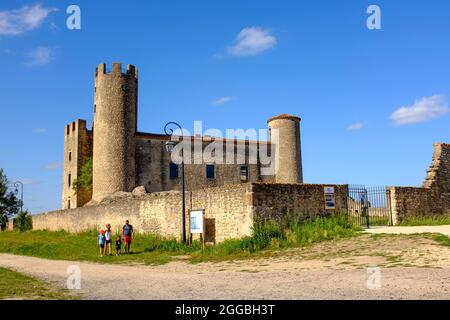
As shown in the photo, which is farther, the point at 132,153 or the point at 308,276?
the point at 132,153

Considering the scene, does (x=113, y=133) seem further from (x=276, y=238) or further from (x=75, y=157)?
(x=276, y=238)

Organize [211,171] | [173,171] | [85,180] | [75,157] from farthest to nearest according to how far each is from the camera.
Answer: [75,157], [211,171], [85,180], [173,171]

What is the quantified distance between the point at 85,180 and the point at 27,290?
34.7 metres

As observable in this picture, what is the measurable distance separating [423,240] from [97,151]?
3169 centimetres

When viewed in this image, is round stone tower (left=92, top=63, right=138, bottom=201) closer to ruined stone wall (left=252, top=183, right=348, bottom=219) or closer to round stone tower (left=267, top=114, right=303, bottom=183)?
round stone tower (left=267, top=114, right=303, bottom=183)

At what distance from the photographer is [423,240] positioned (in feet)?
44.9

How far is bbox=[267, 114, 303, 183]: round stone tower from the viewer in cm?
4572

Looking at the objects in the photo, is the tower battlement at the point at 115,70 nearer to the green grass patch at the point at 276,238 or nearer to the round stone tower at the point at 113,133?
the round stone tower at the point at 113,133

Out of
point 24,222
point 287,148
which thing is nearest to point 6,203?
point 24,222

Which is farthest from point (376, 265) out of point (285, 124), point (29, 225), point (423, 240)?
point (29, 225)

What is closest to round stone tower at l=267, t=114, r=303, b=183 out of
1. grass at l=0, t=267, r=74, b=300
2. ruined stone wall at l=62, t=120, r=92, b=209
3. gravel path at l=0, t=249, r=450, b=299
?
ruined stone wall at l=62, t=120, r=92, b=209

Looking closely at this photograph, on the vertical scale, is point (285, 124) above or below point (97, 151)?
above

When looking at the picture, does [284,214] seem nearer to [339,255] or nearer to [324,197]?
[324,197]

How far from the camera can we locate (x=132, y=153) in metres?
40.4
